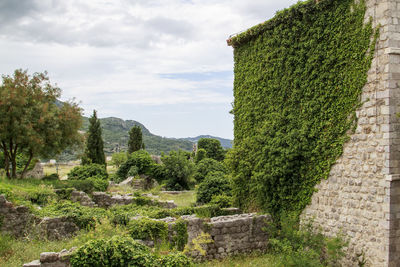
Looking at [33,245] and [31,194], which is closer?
[33,245]

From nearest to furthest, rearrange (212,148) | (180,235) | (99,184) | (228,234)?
(180,235) < (228,234) < (99,184) < (212,148)

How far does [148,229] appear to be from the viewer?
9117 mm

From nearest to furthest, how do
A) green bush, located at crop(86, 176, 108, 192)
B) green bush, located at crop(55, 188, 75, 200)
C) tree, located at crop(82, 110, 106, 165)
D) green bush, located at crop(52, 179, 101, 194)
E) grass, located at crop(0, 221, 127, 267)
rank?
grass, located at crop(0, 221, 127, 267), green bush, located at crop(55, 188, 75, 200), green bush, located at crop(52, 179, 101, 194), green bush, located at crop(86, 176, 108, 192), tree, located at crop(82, 110, 106, 165)

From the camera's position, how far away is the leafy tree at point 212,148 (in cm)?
3566

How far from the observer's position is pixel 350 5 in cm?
938

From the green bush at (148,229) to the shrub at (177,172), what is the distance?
17.4 meters

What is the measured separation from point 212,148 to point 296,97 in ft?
81.6

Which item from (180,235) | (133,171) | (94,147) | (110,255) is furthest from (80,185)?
(94,147)

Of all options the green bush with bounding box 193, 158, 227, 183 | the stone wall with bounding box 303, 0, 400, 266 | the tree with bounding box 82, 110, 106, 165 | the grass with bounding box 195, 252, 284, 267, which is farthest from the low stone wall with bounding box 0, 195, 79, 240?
the tree with bounding box 82, 110, 106, 165

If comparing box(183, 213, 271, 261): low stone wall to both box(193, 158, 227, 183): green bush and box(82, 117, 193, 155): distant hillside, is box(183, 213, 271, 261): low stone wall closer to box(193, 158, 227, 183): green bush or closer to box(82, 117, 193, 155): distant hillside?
box(193, 158, 227, 183): green bush

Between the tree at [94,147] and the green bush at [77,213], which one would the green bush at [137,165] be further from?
the green bush at [77,213]

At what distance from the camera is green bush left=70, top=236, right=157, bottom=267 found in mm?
6832

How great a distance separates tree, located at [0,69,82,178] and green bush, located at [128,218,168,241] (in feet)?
38.6

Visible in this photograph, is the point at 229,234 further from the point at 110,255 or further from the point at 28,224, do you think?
the point at 28,224
